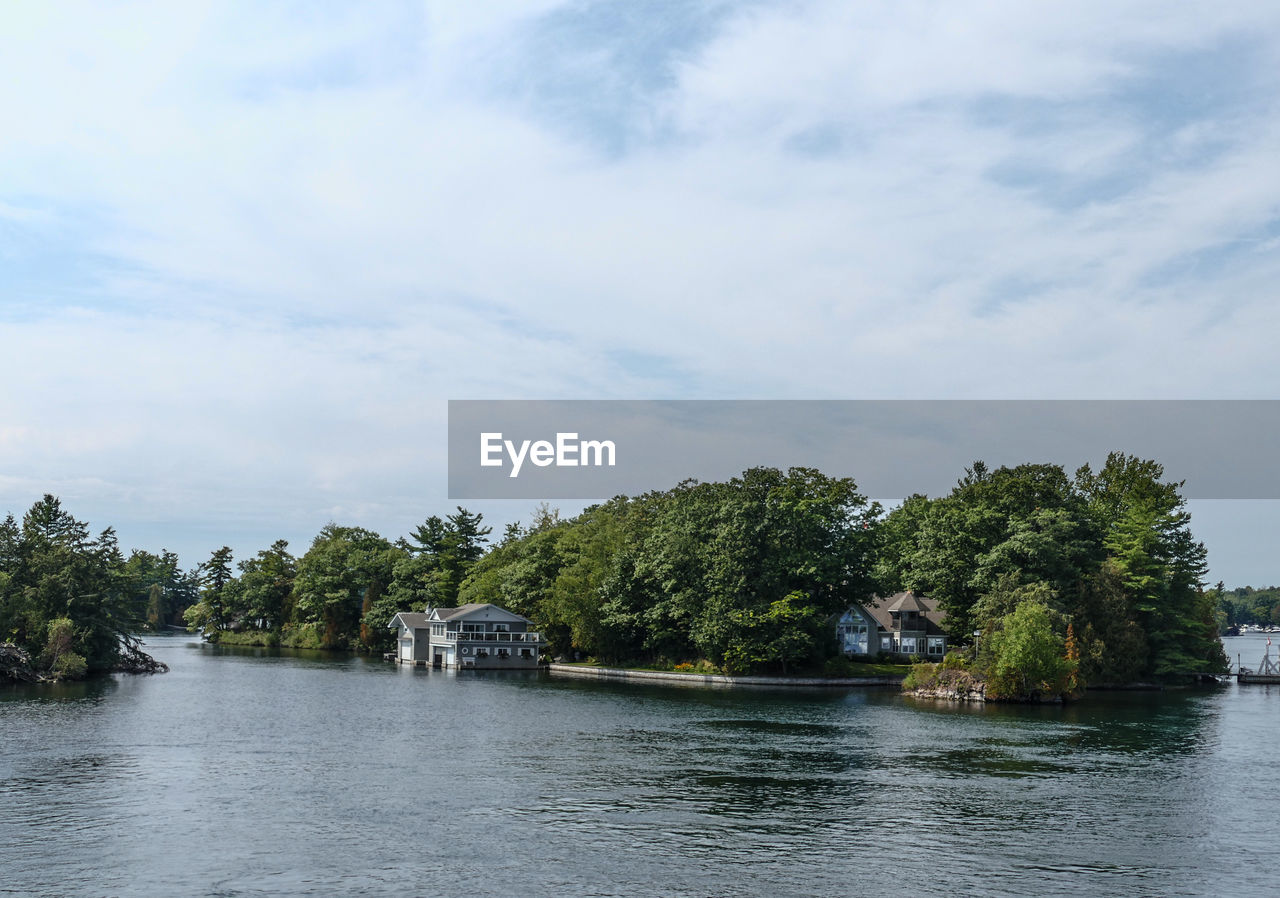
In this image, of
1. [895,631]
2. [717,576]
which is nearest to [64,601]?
[717,576]

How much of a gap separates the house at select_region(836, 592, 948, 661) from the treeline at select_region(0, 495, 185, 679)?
75389mm

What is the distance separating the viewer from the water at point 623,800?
104 ft

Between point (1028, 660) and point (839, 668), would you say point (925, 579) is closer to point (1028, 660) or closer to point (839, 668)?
point (839, 668)

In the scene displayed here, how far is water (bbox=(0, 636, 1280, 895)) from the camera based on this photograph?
31.7 metres

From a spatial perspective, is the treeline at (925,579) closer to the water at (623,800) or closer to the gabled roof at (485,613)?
the gabled roof at (485,613)

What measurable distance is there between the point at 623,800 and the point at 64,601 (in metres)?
68.4

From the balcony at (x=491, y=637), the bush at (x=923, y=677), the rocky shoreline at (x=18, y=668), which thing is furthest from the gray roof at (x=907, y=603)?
the rocky shoreline at (x=18, y=668)

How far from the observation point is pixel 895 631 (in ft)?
401

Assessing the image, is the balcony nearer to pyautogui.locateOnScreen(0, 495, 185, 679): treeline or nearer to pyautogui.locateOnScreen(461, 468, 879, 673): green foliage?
pyautogui.locateOnScreen(461, 468, 879, 673): green foliage

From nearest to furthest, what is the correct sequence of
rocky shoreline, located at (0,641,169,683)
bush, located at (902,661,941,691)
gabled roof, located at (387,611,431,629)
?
rocky shoreline, located at (0,641,169,683) → bush, located at (902,661,941,691) → gabled roof, located at (387,611,431,629)

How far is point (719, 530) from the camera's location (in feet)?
329

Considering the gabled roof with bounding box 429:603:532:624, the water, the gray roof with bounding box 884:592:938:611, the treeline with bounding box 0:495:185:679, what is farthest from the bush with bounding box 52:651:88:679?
the gray roof with bounding box 884:592:938:611

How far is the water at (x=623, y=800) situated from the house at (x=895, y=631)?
143ft

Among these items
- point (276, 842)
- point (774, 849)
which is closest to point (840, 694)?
point (774, 849)
